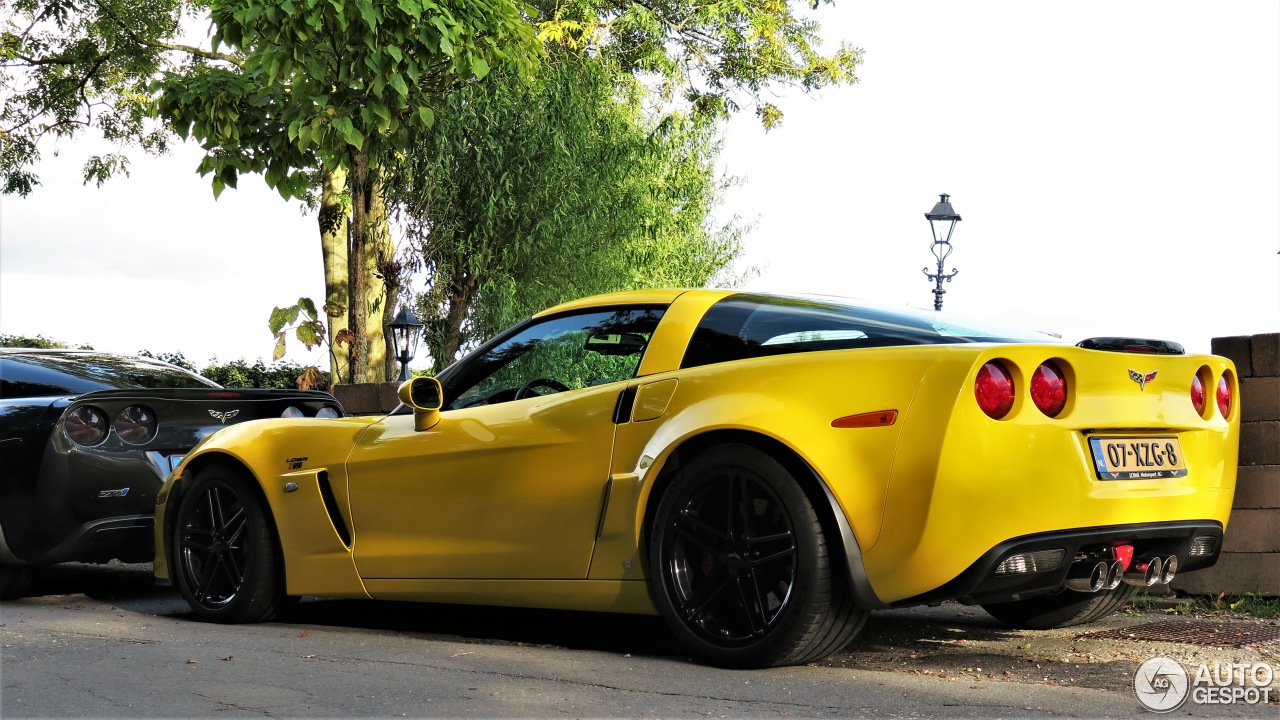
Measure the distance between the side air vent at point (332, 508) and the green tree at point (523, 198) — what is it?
12.0 meters

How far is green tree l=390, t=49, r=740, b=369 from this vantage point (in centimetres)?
1759

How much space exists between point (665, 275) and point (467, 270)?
6497mm

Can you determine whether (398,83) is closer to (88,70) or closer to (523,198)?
(523,198)

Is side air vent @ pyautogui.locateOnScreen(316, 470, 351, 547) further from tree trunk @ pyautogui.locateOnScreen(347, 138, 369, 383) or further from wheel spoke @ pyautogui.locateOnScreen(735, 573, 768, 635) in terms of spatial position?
tree trunk @ pyautogui.locateOnScreen(347, 138, 369, 383)

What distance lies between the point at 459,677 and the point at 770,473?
1.23 metres

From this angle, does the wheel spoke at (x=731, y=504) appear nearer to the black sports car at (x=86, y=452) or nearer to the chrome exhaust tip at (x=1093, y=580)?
the chrome exhaust tip at (x=1093, y=580)

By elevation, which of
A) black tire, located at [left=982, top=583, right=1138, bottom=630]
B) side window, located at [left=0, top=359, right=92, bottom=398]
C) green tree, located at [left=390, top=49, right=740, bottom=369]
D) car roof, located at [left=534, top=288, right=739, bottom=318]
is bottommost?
black tire, located at [left=982, top=583, right=1138, bottom=630]

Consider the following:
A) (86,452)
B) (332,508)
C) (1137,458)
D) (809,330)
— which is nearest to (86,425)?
(86,452)

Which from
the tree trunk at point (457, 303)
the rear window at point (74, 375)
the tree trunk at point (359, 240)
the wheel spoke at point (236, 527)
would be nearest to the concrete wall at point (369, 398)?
the rear window at point (74, 375)

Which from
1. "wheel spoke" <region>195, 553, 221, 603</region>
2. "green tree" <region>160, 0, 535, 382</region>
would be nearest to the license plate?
"wheel spoke" <region>195, 553, 221, 603</region>

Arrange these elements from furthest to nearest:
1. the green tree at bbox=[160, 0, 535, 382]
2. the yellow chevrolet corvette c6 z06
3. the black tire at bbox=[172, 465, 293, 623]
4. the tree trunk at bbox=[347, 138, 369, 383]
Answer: the tree trunk at bbox=[347, 138, 369, 383], the green tree at bbox=[160, 0, 535, 382], the black tire at bbox=[172, 465, 293, 623], the yellow chevrolet corvette c6 z06

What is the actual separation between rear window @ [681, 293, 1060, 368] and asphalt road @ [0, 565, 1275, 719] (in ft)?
3.57

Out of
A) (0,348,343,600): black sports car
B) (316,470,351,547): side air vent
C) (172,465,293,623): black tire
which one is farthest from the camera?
(0,348,343,600): black sports car

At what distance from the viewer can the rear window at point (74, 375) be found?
684cm
